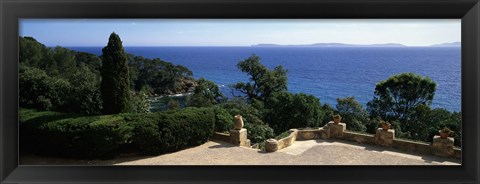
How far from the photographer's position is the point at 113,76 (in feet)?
23.0

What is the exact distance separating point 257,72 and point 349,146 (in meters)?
11.0

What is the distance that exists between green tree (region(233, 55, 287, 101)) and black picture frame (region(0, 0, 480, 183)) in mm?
15745

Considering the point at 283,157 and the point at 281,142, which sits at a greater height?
the point at 281,142

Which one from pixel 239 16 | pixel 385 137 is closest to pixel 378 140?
pixel 385 137

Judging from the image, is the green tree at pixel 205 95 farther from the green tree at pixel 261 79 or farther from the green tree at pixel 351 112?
the green tree at pixel 351 112

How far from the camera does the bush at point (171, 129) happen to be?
6734 millimetres

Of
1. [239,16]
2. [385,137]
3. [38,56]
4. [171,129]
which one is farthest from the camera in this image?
[38,56]

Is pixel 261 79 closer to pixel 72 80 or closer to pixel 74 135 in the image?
pixel 72 80

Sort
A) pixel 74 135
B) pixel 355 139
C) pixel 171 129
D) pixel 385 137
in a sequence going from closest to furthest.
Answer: pixel 74 135
pixel 171 129
pixel 385 137
pixel 355 139

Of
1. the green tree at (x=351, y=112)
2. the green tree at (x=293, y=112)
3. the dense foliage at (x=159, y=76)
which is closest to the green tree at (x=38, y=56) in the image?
the dense foliage at (x=159, y=76)

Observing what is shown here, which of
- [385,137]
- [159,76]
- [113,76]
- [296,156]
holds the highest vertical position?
[159,76]

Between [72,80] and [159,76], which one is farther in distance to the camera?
[159,76]

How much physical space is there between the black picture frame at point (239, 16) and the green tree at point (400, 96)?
1434cm

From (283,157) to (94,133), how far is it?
11.6 ft
